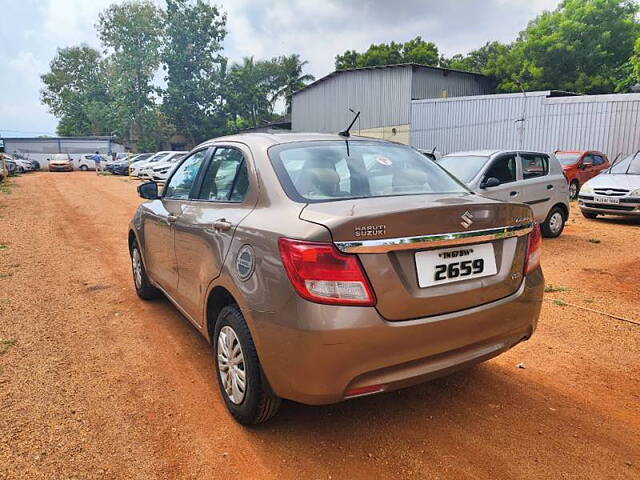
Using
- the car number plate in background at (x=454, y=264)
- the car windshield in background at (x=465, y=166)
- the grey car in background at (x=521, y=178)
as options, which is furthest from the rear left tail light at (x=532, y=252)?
the car windshield in background at (x=465, y=166)

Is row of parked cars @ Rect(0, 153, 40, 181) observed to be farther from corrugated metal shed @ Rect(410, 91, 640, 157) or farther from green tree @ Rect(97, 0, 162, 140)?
corrugated metal shed @ Rect(410, 91, 640, 157)

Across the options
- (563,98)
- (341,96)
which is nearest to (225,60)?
(341,96)

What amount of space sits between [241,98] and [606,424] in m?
49.3

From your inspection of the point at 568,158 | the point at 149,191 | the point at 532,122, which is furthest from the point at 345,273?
the point at 532,122

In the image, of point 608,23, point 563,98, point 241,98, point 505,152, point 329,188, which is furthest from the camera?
point 241,98

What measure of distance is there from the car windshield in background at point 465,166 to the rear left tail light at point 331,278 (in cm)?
580

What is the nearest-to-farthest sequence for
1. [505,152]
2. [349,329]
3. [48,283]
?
[349,329], [48,283], [505,152]

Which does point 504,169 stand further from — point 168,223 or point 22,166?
point 22,166

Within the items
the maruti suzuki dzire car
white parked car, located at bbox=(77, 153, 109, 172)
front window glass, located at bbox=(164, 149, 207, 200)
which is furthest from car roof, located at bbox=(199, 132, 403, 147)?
white parked car, located at bbox=(77, 153, 109, 172)

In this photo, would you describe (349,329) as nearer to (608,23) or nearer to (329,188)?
(329,188)

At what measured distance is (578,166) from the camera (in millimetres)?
14461

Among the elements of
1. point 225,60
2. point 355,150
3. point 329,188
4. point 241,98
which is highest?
point 225,60

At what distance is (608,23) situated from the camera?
29000mm

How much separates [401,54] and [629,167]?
106ft
